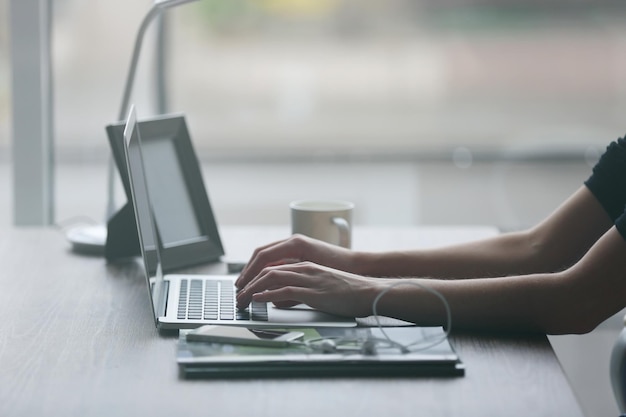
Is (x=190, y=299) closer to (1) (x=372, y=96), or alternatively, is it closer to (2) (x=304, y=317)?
(2) (x=304, y=317)

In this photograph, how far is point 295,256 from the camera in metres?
1.30

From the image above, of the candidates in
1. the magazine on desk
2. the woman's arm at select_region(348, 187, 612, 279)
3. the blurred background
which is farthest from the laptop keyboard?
the blurred background

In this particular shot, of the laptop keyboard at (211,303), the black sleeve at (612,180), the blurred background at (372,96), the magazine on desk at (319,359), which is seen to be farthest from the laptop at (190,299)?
the blurred background at (372,96)

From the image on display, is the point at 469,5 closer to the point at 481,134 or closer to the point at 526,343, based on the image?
the point at 481,134

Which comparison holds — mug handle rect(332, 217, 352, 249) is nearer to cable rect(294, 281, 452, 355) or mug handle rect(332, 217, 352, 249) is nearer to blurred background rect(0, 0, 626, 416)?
cable rect(294, 281, 452, 355)

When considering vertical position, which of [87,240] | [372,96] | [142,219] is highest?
[372,96]

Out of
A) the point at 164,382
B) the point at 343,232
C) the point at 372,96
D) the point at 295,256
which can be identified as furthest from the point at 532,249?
the point at 372,96

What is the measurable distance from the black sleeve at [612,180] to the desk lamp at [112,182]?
0.77 m

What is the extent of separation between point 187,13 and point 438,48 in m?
0.66

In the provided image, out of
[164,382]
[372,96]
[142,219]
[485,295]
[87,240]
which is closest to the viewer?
[164,382]

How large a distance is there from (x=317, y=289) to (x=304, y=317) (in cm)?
4

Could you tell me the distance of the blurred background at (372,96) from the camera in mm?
2266

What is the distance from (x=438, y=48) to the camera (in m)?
2.30

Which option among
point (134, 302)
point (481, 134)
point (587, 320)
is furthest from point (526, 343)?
point (481, 134)
